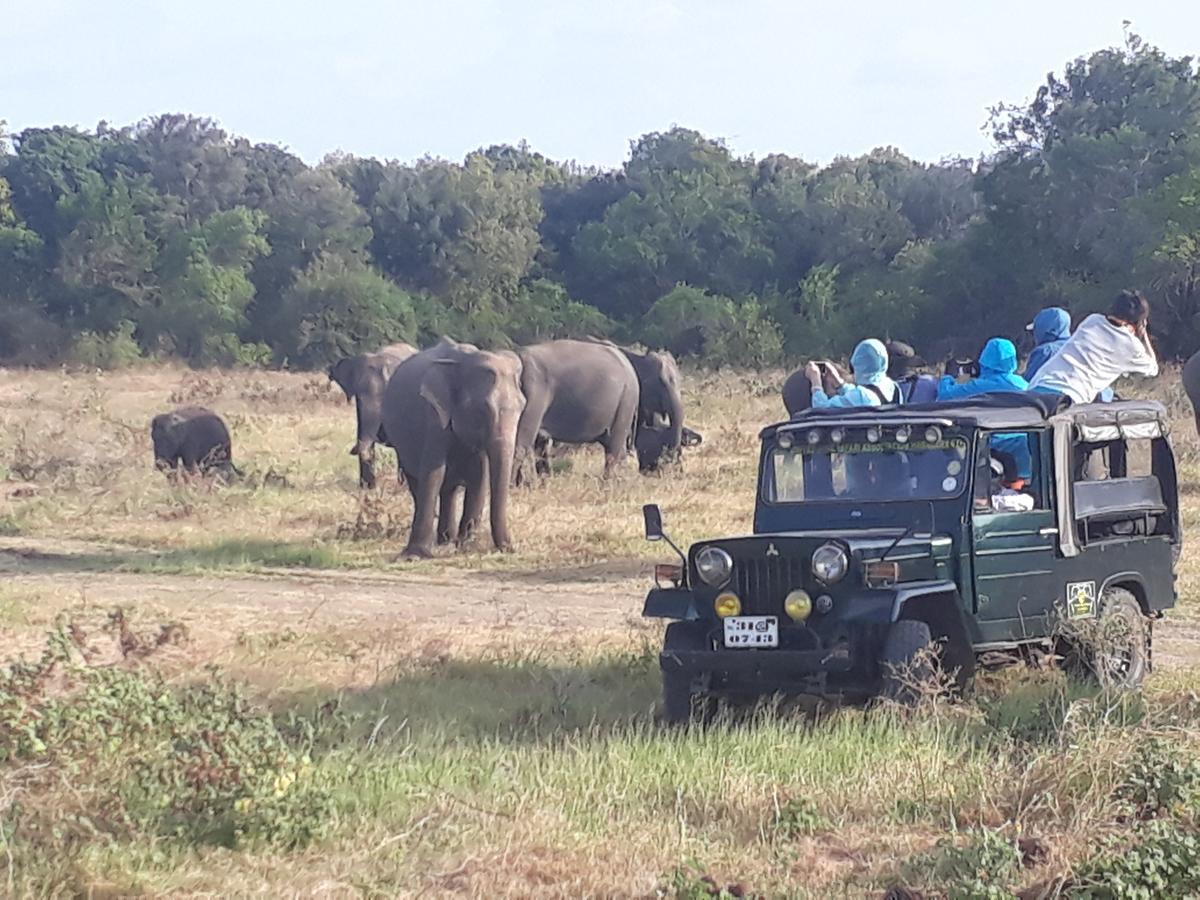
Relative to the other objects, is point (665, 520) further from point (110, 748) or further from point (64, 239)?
point (64, 239)

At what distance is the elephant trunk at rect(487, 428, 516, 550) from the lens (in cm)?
1673

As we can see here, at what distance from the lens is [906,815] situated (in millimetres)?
7090

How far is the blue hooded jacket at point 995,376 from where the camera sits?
10.9 metres

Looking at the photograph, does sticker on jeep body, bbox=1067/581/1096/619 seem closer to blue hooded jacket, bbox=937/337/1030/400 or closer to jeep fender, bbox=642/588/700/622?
blue hooded jacket, bbox=937/337/1030/400

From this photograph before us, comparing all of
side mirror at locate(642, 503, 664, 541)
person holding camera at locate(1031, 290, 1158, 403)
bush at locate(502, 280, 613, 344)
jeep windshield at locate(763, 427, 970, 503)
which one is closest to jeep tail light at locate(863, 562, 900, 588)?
jeep windshield at locate(763, 427, 970, 503)

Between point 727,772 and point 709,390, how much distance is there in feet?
105

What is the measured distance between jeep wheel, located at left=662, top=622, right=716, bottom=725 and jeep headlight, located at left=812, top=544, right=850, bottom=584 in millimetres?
819

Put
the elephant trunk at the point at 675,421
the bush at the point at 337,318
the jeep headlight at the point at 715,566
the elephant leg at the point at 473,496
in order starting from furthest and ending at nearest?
the bush at the point at 337,318 → the elephant trunk at the point at 675,421 → the elephant leg at the point at 473,496 → the jeep headlight at the point at 715,566

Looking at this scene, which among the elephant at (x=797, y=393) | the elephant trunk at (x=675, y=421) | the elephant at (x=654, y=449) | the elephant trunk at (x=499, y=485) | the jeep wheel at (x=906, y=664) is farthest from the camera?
the elephant trunk at (x=675, y=421)

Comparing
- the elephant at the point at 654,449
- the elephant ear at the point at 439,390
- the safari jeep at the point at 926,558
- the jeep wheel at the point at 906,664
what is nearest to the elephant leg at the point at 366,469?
the elephant at the point at 654,449

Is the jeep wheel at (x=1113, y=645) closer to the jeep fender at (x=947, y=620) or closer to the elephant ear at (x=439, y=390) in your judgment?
the jeep fender at (x=947, y=620)

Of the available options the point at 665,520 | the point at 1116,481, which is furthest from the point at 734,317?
the point at 1116,481

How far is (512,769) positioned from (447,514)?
394 inches

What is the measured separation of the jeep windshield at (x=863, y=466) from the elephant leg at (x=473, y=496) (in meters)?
7.69
